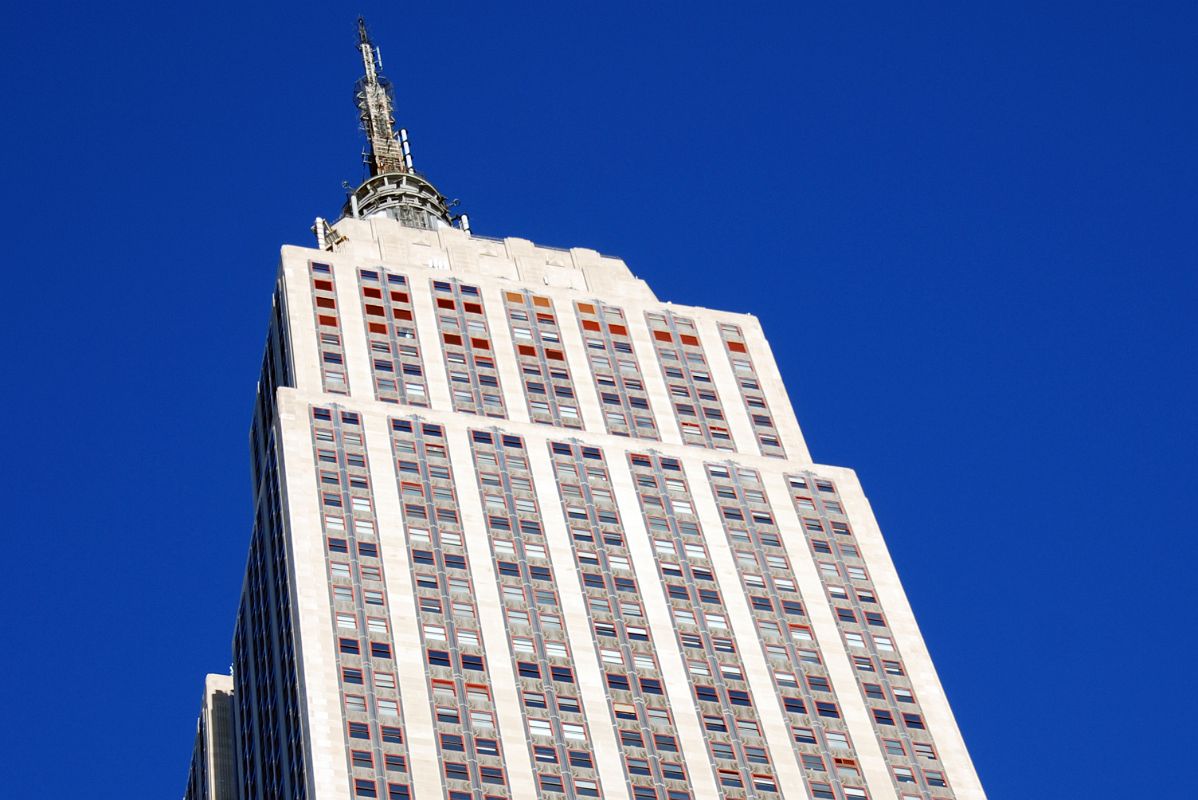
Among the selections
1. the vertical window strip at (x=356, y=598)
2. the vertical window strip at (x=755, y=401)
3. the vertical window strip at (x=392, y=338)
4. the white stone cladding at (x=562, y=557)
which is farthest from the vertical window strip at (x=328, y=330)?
the vertical window strip at (x=755, y=401)

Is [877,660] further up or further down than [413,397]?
further down

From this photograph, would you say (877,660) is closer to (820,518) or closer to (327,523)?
(820,518)

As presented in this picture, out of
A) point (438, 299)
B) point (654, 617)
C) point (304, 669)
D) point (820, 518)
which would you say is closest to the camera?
point (304, 669)

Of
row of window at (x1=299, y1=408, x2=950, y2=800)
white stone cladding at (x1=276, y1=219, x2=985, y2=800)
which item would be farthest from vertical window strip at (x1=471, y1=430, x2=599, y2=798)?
white stone cladding at (x1=276, y1=219, x2=985, y2=800)

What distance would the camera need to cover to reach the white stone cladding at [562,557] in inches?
5915

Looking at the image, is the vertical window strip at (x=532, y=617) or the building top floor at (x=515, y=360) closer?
the vertical window strip at (x=532, y=617)

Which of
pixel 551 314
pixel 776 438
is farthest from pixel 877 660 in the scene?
pixel 551 314

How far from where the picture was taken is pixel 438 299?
196125mm

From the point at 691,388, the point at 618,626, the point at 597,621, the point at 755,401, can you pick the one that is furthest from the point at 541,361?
the point at 618,626

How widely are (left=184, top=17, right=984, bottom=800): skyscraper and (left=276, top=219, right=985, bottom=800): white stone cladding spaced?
0.65 ft

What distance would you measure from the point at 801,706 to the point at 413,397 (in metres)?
38.3

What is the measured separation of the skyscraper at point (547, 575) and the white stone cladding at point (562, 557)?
197mm

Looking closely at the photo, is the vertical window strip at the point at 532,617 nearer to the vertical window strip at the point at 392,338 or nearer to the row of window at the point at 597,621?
the row of window at the point at 597,621

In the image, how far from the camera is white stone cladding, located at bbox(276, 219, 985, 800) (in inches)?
5915
